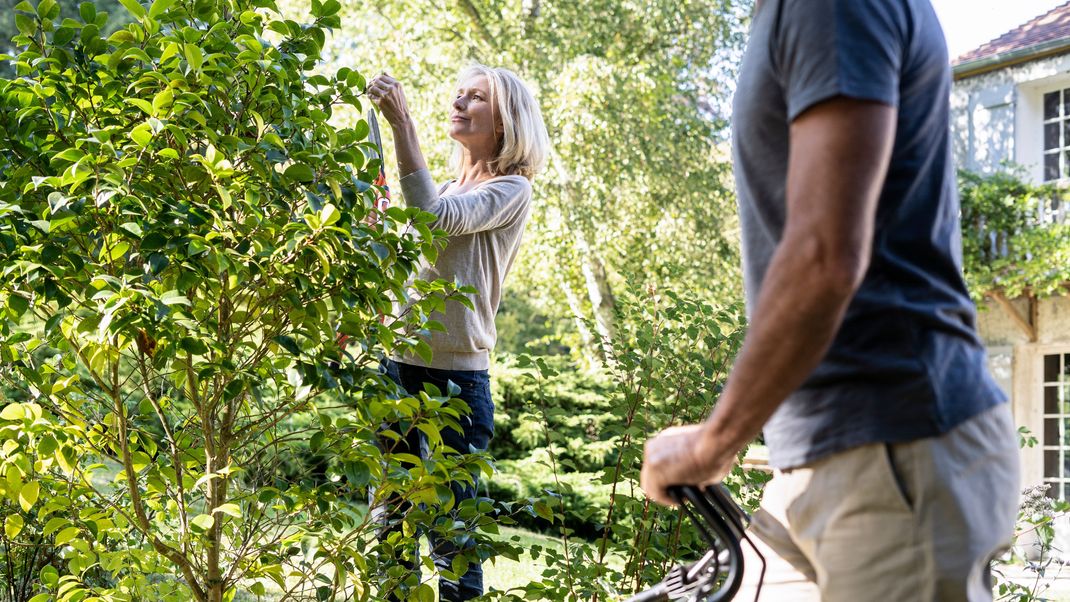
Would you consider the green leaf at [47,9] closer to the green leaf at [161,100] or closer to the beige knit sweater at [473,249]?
the green leaf at [161,100]

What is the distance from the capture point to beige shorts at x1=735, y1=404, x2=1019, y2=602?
3.88 ft

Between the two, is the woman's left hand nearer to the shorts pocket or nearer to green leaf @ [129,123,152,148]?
green leaf @ [129,123,152,148]

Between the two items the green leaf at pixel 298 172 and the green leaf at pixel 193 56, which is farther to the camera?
the green leaf at pixel 298 172

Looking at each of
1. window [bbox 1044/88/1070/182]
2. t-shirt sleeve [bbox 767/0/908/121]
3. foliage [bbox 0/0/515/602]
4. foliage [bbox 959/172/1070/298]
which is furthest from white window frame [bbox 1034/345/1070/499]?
t-shirt sleeve [bbox 767/0/908/121]

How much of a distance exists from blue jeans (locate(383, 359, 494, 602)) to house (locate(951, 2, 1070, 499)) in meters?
10.5

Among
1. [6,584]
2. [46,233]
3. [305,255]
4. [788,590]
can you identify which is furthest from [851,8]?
[6,584]

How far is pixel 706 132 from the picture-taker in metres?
12.8

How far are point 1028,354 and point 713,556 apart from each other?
1245cm

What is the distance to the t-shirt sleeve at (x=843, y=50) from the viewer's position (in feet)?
3.80

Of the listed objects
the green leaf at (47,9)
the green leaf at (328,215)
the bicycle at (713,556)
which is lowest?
the bicycle at (713,556)

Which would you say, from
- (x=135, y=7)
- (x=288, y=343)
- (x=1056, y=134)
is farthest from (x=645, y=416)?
(x=1056, y=134)

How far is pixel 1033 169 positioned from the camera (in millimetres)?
12734

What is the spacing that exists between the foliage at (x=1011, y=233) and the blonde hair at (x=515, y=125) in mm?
9536

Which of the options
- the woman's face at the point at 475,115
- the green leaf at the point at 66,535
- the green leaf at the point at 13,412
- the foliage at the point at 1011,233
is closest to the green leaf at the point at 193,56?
the green leaf at the point at 13,412
